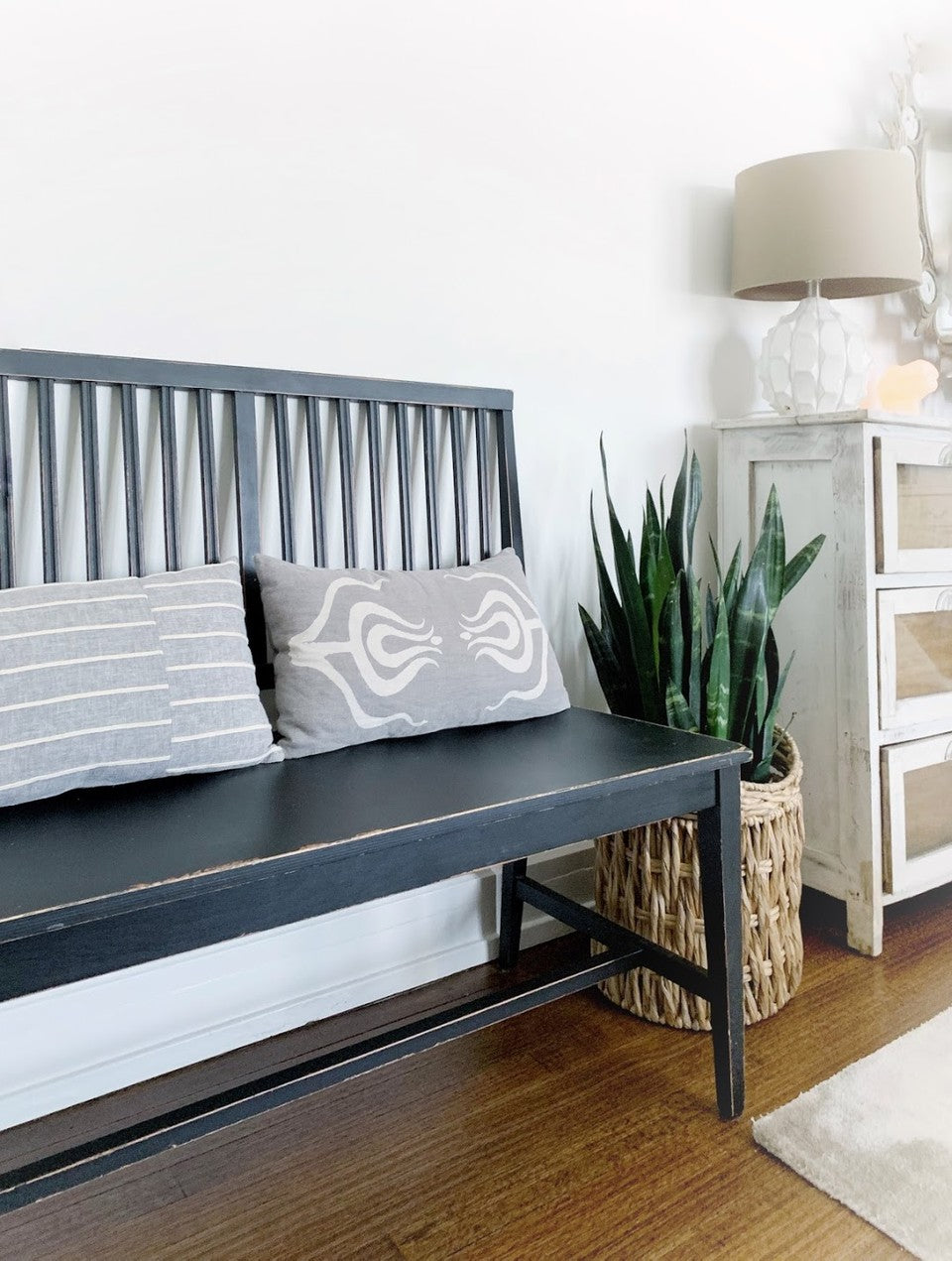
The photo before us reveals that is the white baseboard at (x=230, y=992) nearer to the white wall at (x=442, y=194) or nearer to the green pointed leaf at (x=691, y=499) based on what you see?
the white wall at (x=442, y=194)

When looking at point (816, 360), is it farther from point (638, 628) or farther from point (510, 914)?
point (510, 914)

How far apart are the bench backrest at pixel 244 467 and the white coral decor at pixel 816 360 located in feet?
2.18

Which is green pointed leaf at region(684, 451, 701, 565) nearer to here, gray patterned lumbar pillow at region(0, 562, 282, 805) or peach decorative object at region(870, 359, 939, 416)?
peach decorative object at region(870, 359, 939, 416)

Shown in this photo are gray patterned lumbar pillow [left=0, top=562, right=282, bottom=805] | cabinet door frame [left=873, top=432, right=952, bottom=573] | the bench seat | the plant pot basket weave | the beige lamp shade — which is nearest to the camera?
the bench seat

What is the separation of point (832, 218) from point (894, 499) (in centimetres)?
60

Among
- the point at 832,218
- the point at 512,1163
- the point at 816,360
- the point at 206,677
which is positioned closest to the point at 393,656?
the point at 206,677

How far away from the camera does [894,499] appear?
6.01ft

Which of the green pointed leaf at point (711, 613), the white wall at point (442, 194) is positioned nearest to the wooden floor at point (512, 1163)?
the white wall at point (442, 194)

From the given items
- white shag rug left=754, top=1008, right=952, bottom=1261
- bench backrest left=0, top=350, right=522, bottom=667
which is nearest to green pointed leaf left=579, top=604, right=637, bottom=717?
bench backrest left=0, top=350, right=522, bottom=667

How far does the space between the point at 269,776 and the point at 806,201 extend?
1.57 metres

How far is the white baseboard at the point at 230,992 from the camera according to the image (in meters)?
1.42

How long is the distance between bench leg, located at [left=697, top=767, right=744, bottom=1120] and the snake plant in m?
0.26

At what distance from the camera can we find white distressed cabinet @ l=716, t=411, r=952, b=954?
1.82 metres

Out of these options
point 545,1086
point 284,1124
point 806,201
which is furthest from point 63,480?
point 806,201
